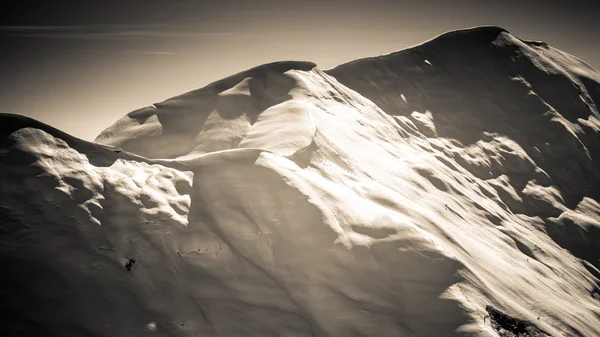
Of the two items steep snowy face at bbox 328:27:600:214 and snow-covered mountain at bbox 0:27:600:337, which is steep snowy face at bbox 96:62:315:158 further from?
steep snowy face at bbox 328:27:600:214

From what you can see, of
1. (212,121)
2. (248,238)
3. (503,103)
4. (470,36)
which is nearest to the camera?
(248,238)

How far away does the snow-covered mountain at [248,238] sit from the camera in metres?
14.2

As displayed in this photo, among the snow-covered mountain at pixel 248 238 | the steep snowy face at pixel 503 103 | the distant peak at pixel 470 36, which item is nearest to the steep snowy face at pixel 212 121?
the snow-covered mountain at pixel 248 238

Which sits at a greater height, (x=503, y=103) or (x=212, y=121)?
(x=212, y=121)

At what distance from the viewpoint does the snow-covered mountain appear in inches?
558

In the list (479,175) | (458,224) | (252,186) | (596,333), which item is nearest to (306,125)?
(252,186)

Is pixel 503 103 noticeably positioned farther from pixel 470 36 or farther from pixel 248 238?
pixel 248 238

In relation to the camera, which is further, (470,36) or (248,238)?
(470,36)

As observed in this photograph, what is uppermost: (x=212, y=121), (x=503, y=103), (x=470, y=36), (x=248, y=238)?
(x=470, y=36)

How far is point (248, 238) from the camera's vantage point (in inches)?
716

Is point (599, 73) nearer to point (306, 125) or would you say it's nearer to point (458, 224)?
point (458, 224)

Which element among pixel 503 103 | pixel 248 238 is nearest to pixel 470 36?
pixel 503 103

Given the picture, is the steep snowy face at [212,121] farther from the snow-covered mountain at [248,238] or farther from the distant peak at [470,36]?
the distant peak at [470,36]

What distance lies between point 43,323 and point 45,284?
1.43 m
